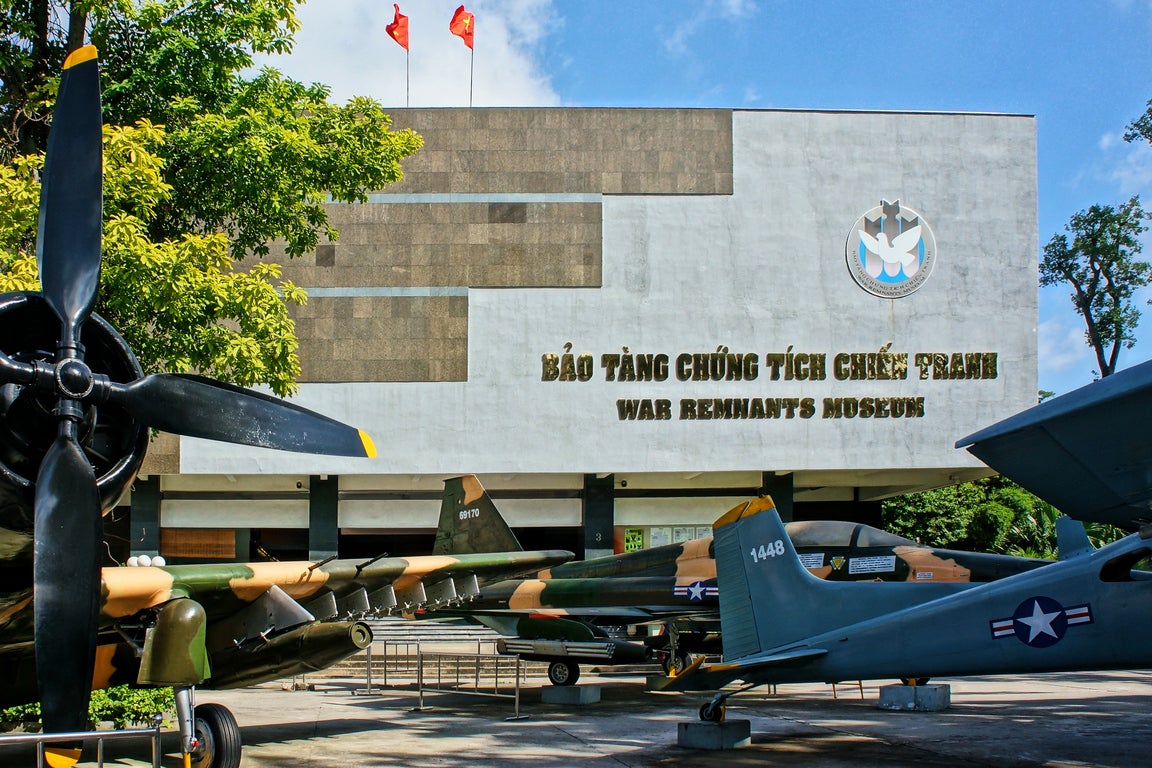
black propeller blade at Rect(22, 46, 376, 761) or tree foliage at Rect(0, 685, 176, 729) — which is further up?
black propeller blade at Rect(22, 46, 376, 761)

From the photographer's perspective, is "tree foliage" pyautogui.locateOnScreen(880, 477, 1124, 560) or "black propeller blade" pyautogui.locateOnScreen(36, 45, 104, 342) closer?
"black propeller blade" pyautogui.locateOnScreen(36, 45, 104, 342)

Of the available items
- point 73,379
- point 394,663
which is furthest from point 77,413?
point 394,663

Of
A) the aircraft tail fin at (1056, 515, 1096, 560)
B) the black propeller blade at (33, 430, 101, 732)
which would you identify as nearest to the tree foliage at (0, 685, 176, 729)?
the black propeller blade at (33, 430, 101, 732)

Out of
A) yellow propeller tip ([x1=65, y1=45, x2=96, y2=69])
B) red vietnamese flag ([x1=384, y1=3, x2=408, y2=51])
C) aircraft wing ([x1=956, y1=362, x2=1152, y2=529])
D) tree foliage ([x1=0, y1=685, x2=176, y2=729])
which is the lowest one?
tree foliage ([x1=0, y1=685, x2=176, y2=729])

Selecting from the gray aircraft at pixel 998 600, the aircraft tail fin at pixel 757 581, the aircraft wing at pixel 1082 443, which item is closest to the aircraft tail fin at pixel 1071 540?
the gray aircraft at pixel 998 600

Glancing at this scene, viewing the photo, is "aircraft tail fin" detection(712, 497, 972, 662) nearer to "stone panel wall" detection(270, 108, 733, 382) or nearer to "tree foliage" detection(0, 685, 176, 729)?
"tree foliage" detection(0, 685, 176, 729)

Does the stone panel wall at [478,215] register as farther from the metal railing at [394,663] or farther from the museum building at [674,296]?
the metal railing at [394,663]

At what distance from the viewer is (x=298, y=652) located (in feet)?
37.5

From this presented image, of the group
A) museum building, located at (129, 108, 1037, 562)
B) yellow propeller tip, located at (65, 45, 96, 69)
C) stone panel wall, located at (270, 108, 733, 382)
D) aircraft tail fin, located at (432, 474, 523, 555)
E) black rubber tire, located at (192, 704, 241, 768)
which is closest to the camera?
yellow propeller tip, located at (65, 45, 96, 69)

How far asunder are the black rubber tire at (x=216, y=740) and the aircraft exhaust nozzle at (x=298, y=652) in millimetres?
1620

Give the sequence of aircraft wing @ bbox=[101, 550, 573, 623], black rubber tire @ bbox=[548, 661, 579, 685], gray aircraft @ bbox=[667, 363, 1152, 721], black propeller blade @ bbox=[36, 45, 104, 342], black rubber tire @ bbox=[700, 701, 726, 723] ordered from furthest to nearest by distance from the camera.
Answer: black rubber tire @ bbox=[548, 661, 579, 685]
black rubber tire @ bbox=[700, 701, 726, 723]
aircraft wing @ bbox=[101, 550, 573, 623]
black propeller blade @ bbox=[36, 45, 104, 342]
gray aircraft @ bbox=[667, 363, 1152, 721]

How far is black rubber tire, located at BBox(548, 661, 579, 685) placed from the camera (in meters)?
17.4

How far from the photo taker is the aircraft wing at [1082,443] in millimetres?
5445

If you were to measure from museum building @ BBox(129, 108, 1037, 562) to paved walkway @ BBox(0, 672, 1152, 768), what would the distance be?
10.9 meters
